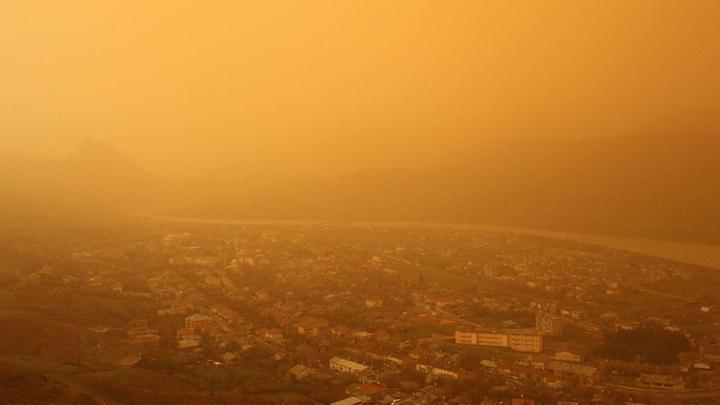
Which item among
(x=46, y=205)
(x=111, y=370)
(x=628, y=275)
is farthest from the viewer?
(x=46, y=205)

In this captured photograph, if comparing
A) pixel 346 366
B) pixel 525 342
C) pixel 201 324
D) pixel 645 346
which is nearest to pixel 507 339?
pixel 525 342

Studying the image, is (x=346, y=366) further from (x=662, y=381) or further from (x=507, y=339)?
(x=662, y=381)

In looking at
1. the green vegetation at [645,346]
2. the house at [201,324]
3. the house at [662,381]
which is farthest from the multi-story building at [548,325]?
the house at [201,324]

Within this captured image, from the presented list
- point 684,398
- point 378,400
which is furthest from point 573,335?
point 378,400

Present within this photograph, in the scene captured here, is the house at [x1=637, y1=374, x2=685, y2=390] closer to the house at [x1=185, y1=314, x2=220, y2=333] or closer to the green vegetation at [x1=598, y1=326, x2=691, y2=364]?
the green vegetation at [x1=598, y1=326, x2=691, y2=364]

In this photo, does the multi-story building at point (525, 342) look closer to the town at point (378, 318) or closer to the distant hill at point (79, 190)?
the town at point (378, 318)

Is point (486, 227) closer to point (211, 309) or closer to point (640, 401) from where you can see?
point (211, 309)

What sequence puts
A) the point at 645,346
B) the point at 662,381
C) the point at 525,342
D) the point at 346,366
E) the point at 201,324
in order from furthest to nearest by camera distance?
the point at 201,324, the point at 525,342, the point at 645,346, the point at 346,366, the point at 662,381

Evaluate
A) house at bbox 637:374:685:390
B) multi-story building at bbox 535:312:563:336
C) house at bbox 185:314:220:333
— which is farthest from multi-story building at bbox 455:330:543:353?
house at bbox 185:314:220:333
